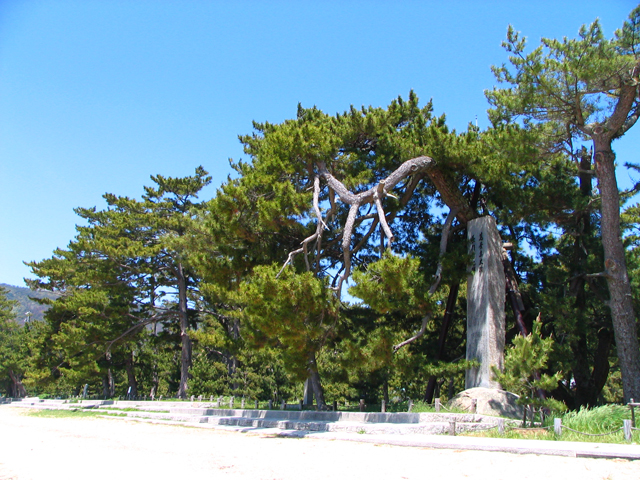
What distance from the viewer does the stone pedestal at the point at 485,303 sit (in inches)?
535


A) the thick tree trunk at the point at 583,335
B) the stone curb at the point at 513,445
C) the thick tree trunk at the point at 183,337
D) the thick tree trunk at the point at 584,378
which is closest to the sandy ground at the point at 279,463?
the stone curb at the point at 513,445

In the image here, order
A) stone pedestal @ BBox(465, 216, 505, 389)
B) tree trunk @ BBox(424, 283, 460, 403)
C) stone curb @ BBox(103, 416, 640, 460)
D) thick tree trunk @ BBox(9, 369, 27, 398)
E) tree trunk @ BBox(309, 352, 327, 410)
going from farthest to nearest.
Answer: thick tree trunk @ BBox(9, 369, 27, 398), tree trunk @ BBox(424, 283, 460, 403), tree trunk @ BBox(309, 352, 327, 410), stone pedestal @ BBox(465, 216, 505, 389), stone curb @ BBox(103, 416, 640, 460)

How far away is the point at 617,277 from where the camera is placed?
12.8 metres

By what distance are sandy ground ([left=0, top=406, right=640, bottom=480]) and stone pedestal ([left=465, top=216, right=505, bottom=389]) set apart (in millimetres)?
5683

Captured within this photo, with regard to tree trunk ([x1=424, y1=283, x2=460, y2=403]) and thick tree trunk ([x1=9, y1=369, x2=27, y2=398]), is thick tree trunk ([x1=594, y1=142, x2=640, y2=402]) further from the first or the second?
thick tree trunk ([x1=9, y1=369, x2=27, y2=398])

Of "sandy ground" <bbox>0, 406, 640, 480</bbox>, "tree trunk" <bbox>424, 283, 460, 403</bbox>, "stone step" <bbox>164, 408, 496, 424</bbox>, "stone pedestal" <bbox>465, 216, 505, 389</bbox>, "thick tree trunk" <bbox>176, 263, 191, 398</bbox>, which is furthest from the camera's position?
"thick tree trunk" <bbox>176, 263, 191, 398</bbox>

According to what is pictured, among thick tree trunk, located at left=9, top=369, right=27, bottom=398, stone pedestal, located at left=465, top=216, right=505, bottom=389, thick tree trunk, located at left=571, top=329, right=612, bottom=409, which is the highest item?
stone pedestal, located at left=465, top=216, right=505, bottom=389

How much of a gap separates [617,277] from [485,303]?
353cm

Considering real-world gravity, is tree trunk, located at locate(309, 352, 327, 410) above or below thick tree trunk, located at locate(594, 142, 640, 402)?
below

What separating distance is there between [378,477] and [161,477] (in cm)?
279

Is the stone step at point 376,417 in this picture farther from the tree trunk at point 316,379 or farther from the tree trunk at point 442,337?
the tree trunk at point 442,337

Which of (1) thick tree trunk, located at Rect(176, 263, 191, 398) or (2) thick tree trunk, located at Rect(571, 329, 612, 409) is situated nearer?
(2) thick tree trunk, located at Rect(571, 329, 612, 409)

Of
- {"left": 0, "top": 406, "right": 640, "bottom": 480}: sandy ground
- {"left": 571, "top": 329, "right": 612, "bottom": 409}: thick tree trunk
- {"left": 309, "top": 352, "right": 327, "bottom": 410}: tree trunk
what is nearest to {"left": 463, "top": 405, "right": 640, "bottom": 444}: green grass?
{"left": 0, "top": 406, "right": 640, "bottom": 480}: sandy ground

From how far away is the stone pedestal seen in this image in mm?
13602
